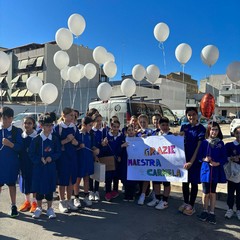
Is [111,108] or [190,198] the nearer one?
[190,198]

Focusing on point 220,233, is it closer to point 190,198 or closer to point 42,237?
point 190,198

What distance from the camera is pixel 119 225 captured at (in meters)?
4.01

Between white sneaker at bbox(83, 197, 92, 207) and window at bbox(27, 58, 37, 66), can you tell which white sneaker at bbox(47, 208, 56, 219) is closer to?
white sneaker at bbox(83, 197, 92, 207)

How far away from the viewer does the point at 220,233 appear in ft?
12.4

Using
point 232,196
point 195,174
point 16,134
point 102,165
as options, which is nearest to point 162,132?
point 195,174

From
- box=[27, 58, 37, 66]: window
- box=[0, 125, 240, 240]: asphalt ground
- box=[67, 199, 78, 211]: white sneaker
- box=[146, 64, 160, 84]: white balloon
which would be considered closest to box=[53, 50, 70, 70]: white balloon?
box=[146, 64, 160, 84]: white balloon

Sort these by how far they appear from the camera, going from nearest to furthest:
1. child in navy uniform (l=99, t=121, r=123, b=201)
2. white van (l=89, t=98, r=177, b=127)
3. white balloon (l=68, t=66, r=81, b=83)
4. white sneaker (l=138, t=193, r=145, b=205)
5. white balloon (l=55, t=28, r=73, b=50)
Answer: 1. white sneaker (l=138, t=193, r=145, b=205)
2. child in navy uniform (l=99, t=121, r=123, b=201)
3. white balloon (l=55, t=28, r=73, b=50)
4. white balloon (l=68, t=66, r=81, b=83)
5. white van (l=89, t=98, r=177, b=127)

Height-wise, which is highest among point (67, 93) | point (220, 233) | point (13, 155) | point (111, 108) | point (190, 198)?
point (67, 93)

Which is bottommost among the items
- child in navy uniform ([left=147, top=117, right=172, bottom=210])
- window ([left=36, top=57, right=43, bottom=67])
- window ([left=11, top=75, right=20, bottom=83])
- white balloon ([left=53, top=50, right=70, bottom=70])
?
child in navy uniform ([left=147, top=117, right=172, bottom=210])

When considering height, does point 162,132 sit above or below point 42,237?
above

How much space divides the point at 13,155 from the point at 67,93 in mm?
29710

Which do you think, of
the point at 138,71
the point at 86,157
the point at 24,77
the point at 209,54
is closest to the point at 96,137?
the point at 86,157

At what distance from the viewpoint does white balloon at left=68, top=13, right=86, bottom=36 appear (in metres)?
7.64

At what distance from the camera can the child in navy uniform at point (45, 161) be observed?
4.16 metres
